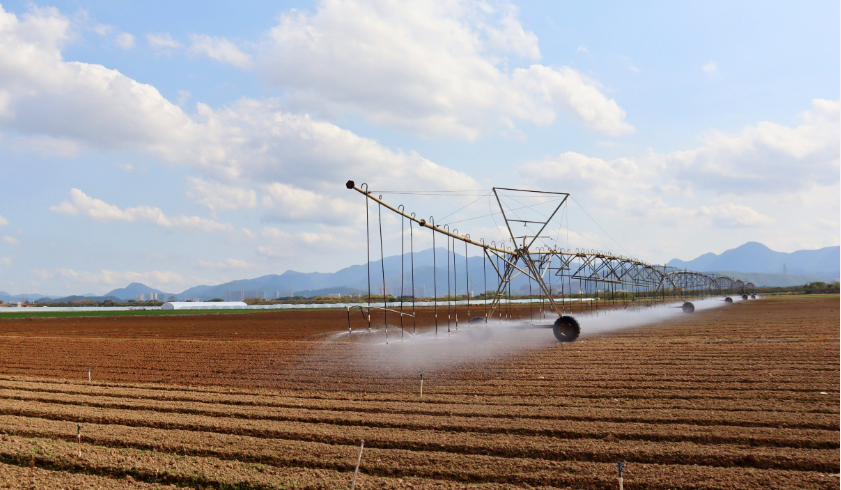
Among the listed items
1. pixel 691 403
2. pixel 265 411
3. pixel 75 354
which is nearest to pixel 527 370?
pixel 691 403

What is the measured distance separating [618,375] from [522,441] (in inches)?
327

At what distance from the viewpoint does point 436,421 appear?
11844 mm

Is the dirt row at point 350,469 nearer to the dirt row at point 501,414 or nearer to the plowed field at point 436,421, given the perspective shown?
the plowed field at point 436,421

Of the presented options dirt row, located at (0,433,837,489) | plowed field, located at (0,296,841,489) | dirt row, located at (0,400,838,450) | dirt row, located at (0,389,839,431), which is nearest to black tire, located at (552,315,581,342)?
plowed field, located at (0,296,841,489)

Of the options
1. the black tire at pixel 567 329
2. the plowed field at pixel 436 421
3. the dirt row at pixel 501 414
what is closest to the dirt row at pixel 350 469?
the plowed field at pixel 436 421

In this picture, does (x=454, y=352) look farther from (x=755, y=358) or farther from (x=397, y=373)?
(x=755, y=358)

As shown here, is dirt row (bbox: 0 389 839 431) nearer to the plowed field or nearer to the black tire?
the plowed field

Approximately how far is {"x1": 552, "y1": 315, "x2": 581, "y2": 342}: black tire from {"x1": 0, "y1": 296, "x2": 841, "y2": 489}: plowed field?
3.08m

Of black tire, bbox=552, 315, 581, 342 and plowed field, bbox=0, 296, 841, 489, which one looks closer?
plowed field, bbox=0, 296, 841, 489

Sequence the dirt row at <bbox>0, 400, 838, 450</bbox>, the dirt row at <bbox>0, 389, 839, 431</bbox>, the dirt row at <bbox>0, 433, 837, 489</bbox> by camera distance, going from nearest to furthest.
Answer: the dirt row at <bbox>0, 433, 837, 489</bbox> → the dirt row at <bbox>0, 400, 838, 450</bbox> → the dirt row at <bbox>0, 389, 839, 431</bbox>

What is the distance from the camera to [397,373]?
60.4 feet

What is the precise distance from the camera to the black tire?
26.1m

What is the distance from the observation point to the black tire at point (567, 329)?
26078 mm

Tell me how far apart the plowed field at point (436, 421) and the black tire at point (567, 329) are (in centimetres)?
Result: 308
